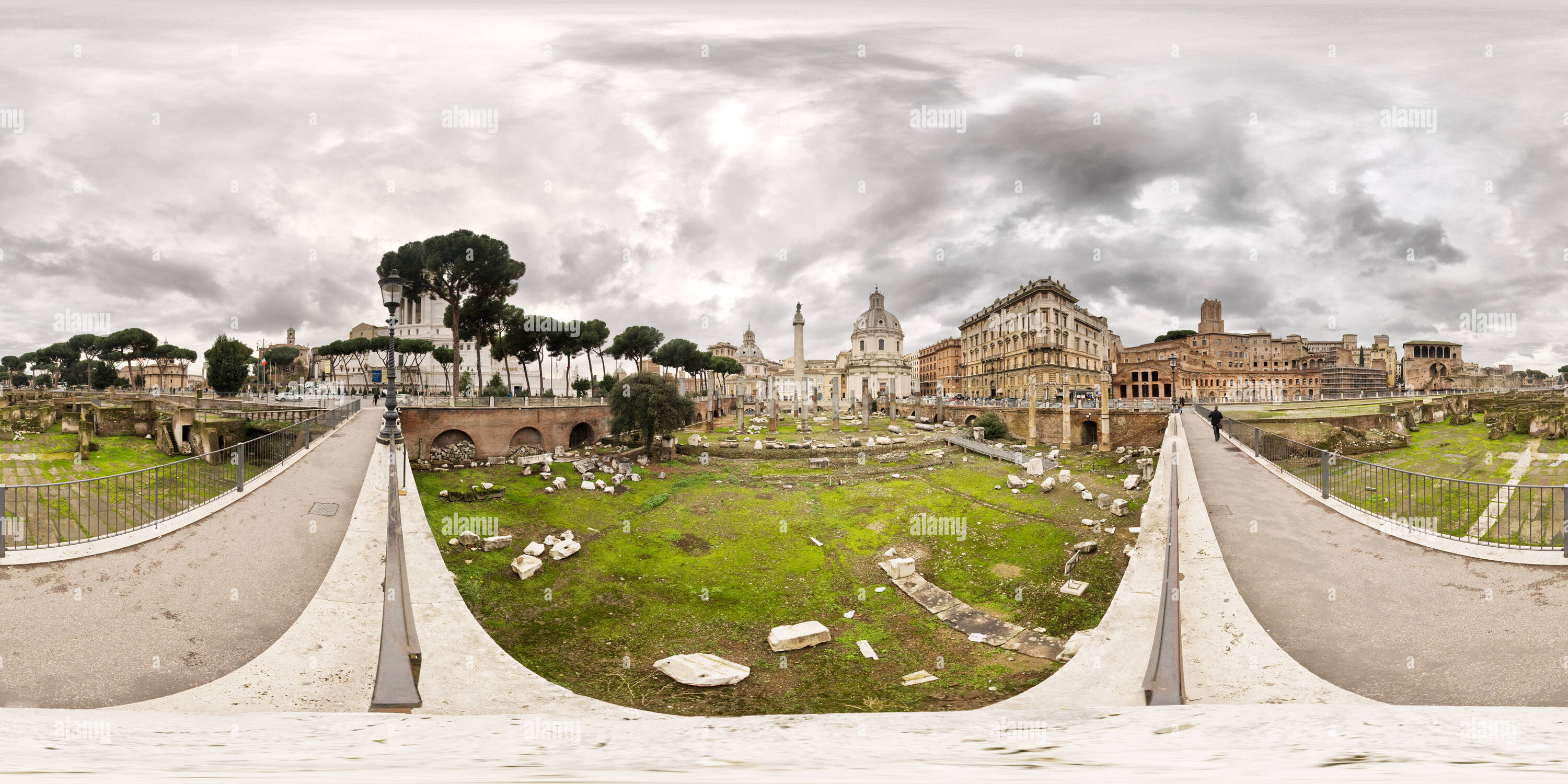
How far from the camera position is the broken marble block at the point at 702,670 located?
24.3 ft

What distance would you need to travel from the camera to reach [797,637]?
28.7 ft

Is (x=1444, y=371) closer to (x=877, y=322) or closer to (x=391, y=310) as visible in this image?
(x=877, y=322)

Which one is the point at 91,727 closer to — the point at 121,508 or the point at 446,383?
the point at 121,508

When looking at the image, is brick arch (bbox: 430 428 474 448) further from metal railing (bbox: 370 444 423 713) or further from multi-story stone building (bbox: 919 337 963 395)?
multi-story stone building (bbox: 919 337 963 395)

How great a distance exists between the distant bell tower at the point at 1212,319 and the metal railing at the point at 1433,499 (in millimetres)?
115782

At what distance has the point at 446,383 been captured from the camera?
78.8 metres

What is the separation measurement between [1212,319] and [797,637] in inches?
5179

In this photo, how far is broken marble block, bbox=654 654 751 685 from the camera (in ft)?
24.3

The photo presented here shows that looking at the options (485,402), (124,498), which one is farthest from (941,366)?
(124,498)

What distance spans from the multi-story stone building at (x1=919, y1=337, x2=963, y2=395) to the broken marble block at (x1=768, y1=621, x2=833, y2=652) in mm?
92498

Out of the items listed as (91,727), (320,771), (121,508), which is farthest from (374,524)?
(320,771)

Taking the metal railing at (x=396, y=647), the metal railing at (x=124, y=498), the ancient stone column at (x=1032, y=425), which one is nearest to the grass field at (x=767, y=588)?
the metal railing at (x=396, y=647)

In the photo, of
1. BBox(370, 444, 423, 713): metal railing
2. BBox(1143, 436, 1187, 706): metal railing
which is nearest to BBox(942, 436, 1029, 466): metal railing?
BBox(1143, 436, 1187, 706): metal railing

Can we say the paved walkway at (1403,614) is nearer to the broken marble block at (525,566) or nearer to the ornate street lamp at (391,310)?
the broken marble block at (525,566)
